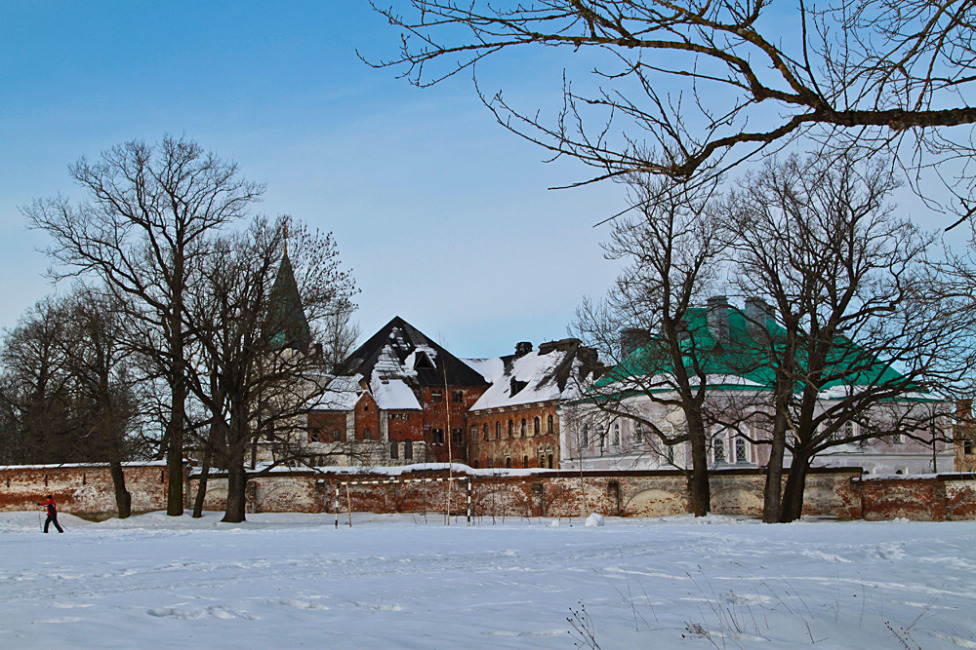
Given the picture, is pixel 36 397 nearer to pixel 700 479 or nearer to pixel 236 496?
pixel 236 496

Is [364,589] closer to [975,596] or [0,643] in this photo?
[0,643]

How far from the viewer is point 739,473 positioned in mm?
33719

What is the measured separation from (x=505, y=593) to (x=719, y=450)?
3975 cm

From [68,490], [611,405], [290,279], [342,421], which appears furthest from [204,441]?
[342,421]

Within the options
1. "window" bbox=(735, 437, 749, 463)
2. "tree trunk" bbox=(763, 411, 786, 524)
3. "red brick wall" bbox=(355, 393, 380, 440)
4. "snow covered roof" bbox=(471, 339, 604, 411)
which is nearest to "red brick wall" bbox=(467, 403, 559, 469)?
"snow covered roof" bbox=(471, 339, 604, 411)

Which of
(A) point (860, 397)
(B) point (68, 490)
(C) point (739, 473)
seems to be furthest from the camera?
(B) point (68, 490)

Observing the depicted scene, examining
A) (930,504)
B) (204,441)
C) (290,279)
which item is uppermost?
(290,279)

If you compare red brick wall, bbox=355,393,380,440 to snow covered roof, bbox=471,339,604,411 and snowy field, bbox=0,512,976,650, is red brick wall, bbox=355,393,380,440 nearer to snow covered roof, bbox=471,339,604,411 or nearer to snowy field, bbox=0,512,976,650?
snow covered roof, bbox=471,339,604,411

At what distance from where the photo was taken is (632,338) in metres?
31.3

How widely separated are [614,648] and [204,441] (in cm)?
2545

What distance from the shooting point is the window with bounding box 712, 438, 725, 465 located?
48569mm

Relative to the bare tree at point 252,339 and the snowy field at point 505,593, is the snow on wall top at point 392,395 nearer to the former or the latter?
the bare tree at point 252,339

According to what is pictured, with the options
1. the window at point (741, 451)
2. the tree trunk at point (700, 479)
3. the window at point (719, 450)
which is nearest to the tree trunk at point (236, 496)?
the tree trunk at point (700, 479)

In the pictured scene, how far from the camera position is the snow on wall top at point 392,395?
6962 cm
